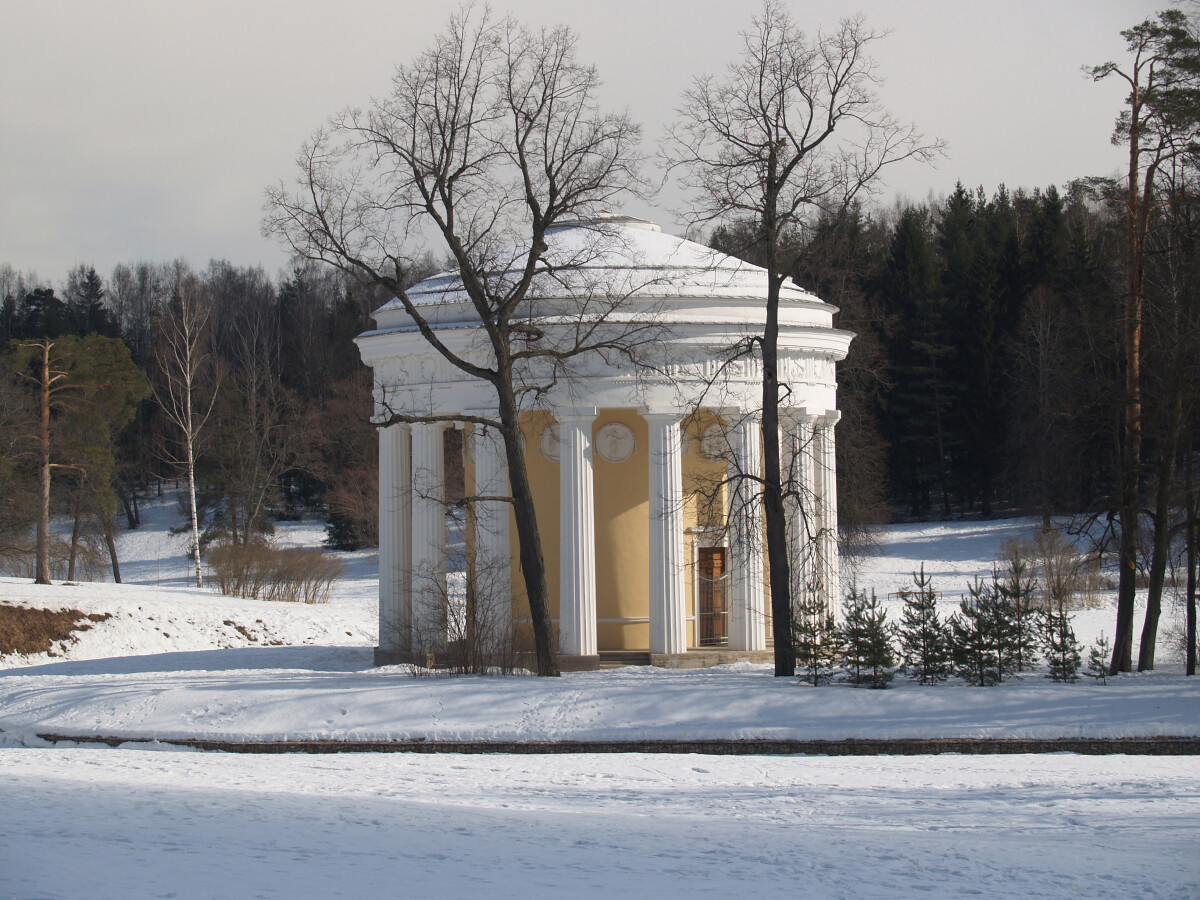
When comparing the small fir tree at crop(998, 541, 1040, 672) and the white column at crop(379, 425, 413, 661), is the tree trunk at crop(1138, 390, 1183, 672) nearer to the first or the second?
the small fir tree at crop(998, 541, 1040, 672)

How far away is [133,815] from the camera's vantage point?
10.2 metres

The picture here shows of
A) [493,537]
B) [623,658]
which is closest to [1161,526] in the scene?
[623,658]

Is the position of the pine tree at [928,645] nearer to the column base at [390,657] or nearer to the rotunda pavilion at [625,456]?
the rotunda pavilion at [625,456]

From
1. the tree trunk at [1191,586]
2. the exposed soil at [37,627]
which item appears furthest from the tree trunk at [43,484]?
the tree trunk at [1191,586]

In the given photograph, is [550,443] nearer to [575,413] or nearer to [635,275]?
[575,413]

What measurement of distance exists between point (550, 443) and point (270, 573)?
21.9m

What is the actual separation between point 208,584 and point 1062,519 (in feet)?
123

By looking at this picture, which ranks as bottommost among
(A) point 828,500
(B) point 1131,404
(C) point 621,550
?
(C) point 621,550

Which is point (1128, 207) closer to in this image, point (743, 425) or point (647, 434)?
point (743, 425)

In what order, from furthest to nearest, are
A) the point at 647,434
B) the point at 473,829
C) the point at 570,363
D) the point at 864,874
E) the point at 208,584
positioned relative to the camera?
1. the point at 208,584
2. the point at 647,434
3. the point at 570,363
4. the point at 473,829
5. the point at 864,874

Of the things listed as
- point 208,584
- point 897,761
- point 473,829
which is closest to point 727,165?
point 897,761

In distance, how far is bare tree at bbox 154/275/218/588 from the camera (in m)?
46.3

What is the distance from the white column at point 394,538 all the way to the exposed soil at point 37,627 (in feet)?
39.8

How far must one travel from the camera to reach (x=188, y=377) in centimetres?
4559
